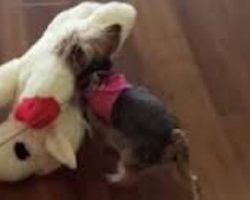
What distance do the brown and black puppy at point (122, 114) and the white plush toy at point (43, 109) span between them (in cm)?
1

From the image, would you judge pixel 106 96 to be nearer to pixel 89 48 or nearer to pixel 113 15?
pixel 89 48

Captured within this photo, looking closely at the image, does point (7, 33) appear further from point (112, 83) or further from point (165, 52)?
point (112, 83)

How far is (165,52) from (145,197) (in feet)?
1.74

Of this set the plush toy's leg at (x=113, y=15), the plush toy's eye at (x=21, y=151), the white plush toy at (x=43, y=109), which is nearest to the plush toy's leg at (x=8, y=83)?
the white plush toy at (x=43, y=109)

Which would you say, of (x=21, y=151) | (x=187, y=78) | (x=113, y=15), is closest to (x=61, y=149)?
(x=21, y=151)

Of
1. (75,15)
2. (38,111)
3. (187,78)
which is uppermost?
(75,15)

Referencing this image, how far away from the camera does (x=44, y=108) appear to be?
1.36 m

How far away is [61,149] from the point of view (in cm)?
138

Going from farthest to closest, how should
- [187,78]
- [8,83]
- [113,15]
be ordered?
[187,78] < [113,15] < [8,83]

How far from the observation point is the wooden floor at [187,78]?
146cm

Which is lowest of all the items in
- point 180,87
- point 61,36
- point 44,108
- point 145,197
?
point 145,197

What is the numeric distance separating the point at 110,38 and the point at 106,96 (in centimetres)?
13

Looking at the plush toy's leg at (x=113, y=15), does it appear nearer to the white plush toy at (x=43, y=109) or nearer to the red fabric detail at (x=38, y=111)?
the white plush toy at (x=43, y=109)

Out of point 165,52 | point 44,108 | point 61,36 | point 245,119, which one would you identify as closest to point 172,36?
point 165,52
